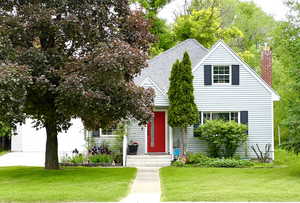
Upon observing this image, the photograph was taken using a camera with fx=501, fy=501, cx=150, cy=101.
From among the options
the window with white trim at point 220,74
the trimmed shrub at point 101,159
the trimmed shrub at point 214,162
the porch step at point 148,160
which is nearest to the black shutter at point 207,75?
the window with white trim at point 220,74

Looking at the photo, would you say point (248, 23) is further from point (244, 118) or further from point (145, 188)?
point (145, 188)

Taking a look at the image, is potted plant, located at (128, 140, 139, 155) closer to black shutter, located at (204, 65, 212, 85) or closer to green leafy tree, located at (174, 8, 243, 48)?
black shutter, located at (204, 65, 212, 85)

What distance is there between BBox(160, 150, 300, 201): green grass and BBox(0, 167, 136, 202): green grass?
4.75ft

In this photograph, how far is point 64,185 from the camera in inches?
596

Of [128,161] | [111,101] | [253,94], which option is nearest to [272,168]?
[253,94]

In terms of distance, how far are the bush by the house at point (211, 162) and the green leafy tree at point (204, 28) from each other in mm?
16589

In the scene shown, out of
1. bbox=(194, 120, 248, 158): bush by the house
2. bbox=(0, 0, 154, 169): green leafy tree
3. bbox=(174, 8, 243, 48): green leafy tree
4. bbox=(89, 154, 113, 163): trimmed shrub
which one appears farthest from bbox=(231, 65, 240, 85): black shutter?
bbox=(174, 8, 243, 48): green leafy tree

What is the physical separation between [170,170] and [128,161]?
3.35 meters

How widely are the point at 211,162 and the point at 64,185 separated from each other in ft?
28.6

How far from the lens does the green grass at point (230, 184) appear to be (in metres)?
12.9

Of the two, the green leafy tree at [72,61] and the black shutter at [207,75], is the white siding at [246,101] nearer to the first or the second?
the black shutter at [207,75]

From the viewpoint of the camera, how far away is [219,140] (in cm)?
2347

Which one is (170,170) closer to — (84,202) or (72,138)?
(84,202)

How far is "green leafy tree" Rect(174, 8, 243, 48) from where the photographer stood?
1484 inches
